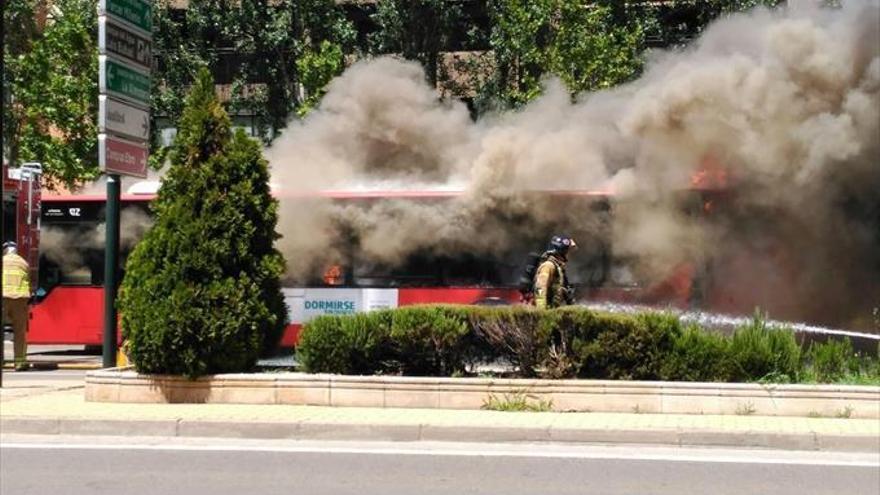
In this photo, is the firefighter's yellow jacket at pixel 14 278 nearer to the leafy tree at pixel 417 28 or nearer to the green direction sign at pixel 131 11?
the green direction sign at pixel 131 11

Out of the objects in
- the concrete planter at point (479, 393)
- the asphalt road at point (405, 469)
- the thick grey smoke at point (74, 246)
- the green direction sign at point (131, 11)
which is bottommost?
the asphalt road at point (405, 469)

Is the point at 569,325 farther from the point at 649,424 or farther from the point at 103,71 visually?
the point at 103,71

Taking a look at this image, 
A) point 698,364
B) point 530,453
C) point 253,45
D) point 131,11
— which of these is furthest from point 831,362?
point 253,45

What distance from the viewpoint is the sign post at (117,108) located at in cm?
1232

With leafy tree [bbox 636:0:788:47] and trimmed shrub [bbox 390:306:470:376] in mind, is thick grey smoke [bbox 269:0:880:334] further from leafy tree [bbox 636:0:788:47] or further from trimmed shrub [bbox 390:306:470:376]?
leafy tree [bbox 636:0:788:47]

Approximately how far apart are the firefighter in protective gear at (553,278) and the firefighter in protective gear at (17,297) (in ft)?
25.5

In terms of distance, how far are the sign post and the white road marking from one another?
3689 mm

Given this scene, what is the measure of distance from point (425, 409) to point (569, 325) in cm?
164

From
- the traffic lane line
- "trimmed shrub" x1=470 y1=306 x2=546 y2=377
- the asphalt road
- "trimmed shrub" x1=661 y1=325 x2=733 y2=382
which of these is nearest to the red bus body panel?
the asphalt road

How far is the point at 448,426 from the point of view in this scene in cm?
910

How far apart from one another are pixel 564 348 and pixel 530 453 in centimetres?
213

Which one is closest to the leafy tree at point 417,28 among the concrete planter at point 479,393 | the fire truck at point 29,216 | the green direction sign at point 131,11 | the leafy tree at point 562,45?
the leafy tree at point 562,45

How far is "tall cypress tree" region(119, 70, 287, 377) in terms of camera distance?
1068cm

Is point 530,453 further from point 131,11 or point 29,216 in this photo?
point 29,216
